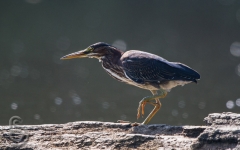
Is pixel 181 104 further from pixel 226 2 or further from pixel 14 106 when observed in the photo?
pixel 226 2

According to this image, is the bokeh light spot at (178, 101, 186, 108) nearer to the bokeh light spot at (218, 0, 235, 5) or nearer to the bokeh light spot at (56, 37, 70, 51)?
the bokeh light spot at (56, 37, 70, 51)

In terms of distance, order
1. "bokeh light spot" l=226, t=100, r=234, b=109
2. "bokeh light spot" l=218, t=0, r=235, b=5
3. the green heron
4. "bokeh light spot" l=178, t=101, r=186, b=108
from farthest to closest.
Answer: "bokeh light spot" l=218, t=0, r=235, b=5, "bokeh light spot" l=178, t=101, r=186, b=108, "bokeh light spot" l=226, t=100, r=234, b=109, the green heron

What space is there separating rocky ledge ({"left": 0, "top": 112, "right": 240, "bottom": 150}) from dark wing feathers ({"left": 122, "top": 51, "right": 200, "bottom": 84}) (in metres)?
0.89

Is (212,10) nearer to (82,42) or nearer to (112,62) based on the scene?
(82,42)

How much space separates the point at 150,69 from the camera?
5.09 metres

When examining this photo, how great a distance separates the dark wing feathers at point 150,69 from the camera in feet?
16.5

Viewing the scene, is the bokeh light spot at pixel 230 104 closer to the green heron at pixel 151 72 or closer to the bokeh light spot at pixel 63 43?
the green heron at pixel 151 72

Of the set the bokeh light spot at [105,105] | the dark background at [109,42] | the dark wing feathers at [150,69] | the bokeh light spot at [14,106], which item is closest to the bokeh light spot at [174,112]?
the dark background at [109,42]

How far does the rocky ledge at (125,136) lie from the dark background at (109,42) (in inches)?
112

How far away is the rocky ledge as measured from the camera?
141 inches

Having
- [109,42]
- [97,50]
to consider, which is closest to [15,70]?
[109,42]

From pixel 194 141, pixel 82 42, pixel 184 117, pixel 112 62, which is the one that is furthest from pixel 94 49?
pixel 82 42

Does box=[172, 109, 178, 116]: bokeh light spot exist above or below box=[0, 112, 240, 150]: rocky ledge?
above

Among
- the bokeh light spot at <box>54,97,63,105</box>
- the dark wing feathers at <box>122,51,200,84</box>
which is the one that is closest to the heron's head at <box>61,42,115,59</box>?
the dark wing feathers at <box>122,51,200,84</box>
